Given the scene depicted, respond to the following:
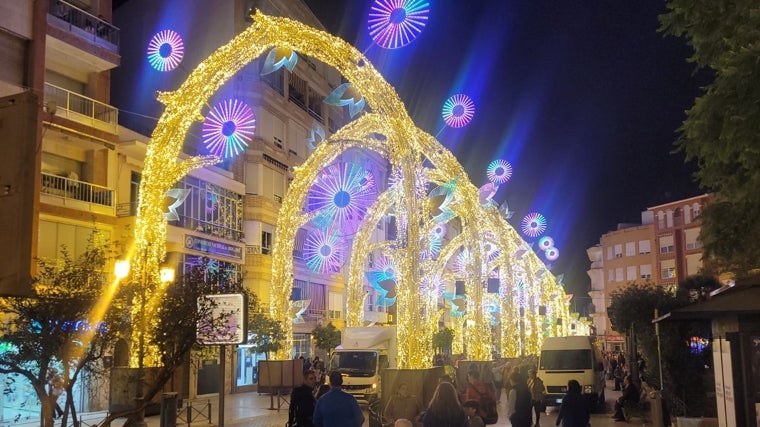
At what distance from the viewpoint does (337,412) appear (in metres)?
8.88

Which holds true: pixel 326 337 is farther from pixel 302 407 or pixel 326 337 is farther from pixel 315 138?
pixel 302 407

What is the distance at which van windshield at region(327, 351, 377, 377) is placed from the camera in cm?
2769

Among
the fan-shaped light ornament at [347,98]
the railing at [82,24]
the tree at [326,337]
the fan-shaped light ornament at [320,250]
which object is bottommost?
the tree at [326,337]

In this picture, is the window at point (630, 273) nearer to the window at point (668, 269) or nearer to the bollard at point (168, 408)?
the window at point (668, 269)

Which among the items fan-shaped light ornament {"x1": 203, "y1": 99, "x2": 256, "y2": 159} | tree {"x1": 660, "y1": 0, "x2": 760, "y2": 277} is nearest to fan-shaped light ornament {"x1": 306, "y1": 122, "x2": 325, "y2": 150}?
fan-shaped light ornament {"x1": 203, "y1": 99, "x2": 256, "y2": 159}

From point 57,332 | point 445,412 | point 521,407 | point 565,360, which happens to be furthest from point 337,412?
point 565,360

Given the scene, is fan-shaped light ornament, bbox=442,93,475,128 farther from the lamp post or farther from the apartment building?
the apartment building

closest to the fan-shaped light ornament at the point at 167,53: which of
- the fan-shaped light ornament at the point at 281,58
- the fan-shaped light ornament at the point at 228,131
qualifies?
the fan-shaped light ornament at the point at 228,131

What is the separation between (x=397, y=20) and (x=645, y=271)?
95.8m

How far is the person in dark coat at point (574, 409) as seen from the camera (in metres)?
11.2

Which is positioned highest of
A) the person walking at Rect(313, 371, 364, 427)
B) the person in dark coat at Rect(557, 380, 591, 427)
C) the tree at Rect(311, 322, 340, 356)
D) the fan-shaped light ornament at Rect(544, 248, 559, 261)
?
the fan-shaped light ornament at Rect(544, 248, 559, 261)

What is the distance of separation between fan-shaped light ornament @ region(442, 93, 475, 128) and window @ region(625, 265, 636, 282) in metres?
87.1

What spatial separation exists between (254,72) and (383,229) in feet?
98.3

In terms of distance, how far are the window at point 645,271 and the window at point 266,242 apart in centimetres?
7472
